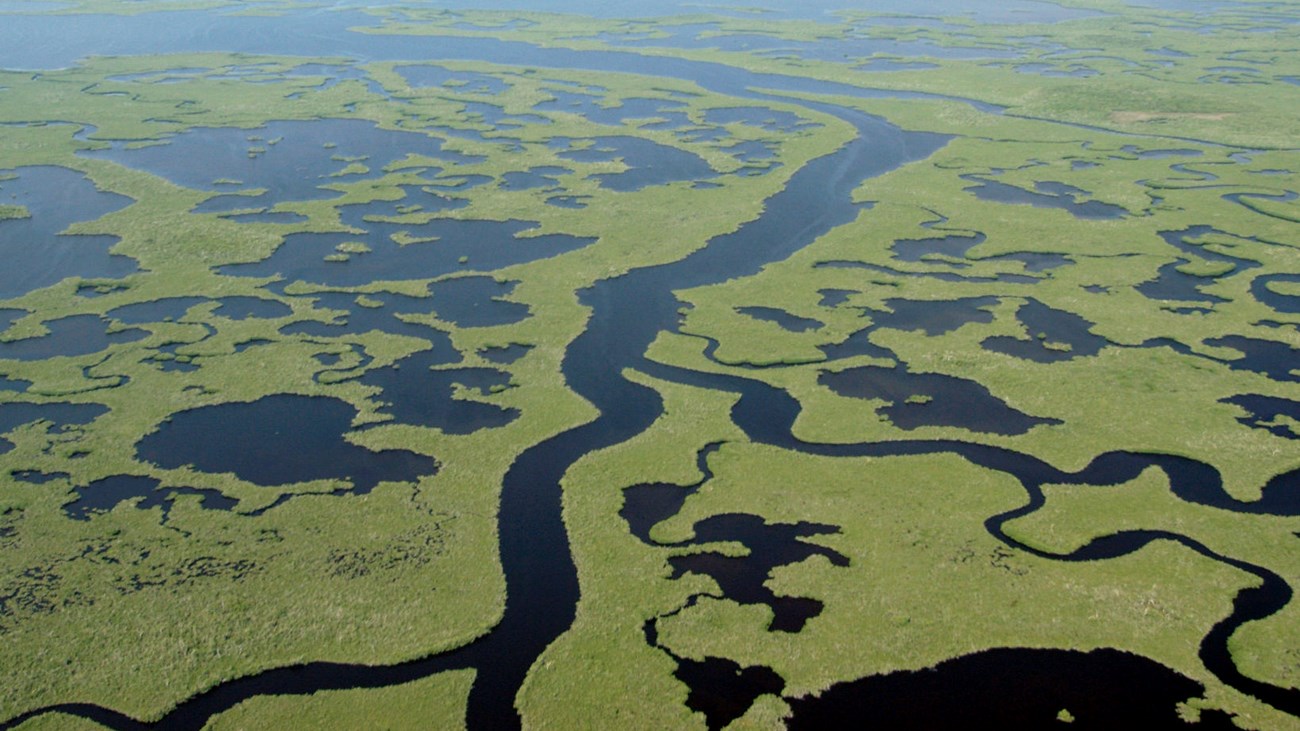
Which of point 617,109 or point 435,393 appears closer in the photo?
point 435,393

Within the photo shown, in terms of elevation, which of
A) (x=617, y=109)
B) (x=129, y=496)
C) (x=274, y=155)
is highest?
(x=617, y=109)

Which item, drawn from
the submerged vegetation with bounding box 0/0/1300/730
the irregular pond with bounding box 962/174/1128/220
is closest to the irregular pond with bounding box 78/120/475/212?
the submerged vegetation with bounding box 0/0/1300/730

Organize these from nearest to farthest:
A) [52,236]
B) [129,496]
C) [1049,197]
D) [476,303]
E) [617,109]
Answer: [129,496] → [476,303] → [52,236] → [1049,197] → [617,109]

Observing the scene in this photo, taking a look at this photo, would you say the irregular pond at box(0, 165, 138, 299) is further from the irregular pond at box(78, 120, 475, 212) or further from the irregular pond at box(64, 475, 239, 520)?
the irregular pond at box(64, 475, 239, 520)

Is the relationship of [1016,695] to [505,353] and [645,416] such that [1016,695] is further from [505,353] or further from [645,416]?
[505,353]

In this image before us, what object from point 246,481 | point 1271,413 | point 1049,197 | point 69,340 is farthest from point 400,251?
point 1271,413

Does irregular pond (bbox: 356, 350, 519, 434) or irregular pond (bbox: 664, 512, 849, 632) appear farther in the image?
irregular pond (bbox: 356, 350, 519, 434)

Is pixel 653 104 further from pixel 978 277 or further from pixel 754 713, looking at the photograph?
pixel 754 713

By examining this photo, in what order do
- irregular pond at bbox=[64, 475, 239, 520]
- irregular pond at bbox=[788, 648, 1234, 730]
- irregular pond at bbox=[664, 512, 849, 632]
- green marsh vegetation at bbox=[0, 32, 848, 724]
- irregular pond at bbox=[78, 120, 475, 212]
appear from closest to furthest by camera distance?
1. irregular pond at bbox=[788, 648, 1234, 730]
2. green marsh vegetation at bbox=[0, 32, 848, 724]
3. irregular pond at bbox=[664, 512, 849, 632]
4. irregular pond at bbox=[64, 475, 239, 520]
5. irregular pond at bbox=[78, 120, 475, 212]
